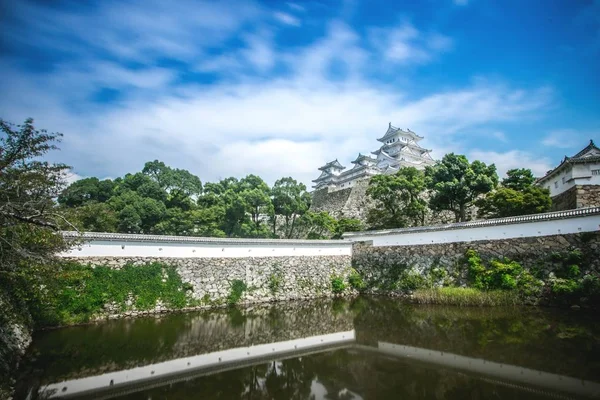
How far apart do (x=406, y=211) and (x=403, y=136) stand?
18146 mm

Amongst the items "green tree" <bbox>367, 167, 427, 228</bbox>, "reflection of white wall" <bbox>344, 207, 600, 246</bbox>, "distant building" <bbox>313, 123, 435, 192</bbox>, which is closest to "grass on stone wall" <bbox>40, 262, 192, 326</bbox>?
"reflection of white wall" <bbox>344, 207, 600, 246</bbox>

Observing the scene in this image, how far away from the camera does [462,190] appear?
17531mm

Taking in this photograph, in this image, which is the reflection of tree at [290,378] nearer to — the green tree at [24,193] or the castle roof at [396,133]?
the green tree at [24,193]

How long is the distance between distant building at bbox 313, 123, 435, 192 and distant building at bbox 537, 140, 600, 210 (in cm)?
1616

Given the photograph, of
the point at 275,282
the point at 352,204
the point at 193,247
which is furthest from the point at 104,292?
the point at 352,204

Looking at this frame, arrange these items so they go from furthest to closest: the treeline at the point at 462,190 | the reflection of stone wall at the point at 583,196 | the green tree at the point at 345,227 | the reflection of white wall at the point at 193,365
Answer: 1. the green tree at the point at 345,227
2. the treeline at the point at 462,190
3. the reflection of stone wall at the point at 583,196
4. the reflection of white wall at the point at 193,365

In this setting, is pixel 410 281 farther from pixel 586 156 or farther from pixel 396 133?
pixel 396 133

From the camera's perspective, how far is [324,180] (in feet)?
131

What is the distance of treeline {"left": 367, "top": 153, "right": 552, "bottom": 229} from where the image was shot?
17188 mm

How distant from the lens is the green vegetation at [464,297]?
1205cm

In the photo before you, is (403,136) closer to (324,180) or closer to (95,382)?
(324,180)

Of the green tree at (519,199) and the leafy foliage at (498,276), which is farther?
the green tree at (519,199)

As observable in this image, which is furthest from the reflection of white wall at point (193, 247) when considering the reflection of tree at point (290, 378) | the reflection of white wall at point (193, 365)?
the reflection of tree at point (290, 378)

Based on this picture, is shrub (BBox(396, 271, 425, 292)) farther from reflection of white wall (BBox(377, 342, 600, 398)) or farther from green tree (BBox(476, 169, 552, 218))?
reflection of white wall (BBox(377, 342, 600, 398))
